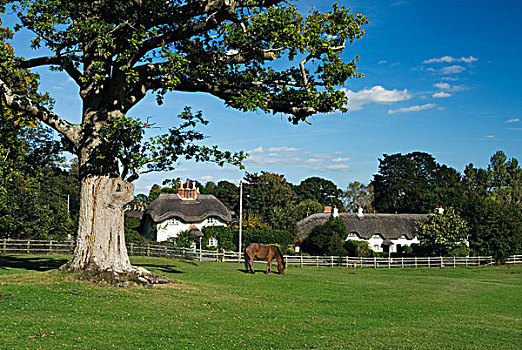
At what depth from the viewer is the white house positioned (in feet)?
216

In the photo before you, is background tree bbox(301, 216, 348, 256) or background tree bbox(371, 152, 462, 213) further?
background tree bbox(371, 152, 462, 213)

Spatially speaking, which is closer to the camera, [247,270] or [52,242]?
[247,270]

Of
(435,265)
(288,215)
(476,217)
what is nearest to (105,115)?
(435,265)

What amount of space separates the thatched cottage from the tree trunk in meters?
51.3

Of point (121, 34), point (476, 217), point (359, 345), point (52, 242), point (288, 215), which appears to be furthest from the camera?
point (288, 215)

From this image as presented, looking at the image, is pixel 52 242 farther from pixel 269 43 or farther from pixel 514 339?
pixel 514 339

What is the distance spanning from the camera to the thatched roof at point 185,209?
6606 cm

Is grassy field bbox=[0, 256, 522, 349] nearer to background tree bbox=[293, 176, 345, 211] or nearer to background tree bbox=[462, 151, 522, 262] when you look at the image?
background tree bbox=[462, 151, 522, 262]

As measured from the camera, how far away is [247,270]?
29.9m

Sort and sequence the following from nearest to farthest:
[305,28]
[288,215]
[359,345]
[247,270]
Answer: [359,345] → [305,28] → [247,270] → [288,215]

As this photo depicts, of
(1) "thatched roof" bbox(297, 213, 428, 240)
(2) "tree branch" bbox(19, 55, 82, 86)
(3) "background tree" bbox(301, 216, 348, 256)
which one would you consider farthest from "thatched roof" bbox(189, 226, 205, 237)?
(2) "tree branch" bbox(19, 55, 82, 86)

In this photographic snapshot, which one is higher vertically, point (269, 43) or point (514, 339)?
point (269, 43)

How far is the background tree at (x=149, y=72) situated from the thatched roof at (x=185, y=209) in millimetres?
46762

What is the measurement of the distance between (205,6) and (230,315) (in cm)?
969
